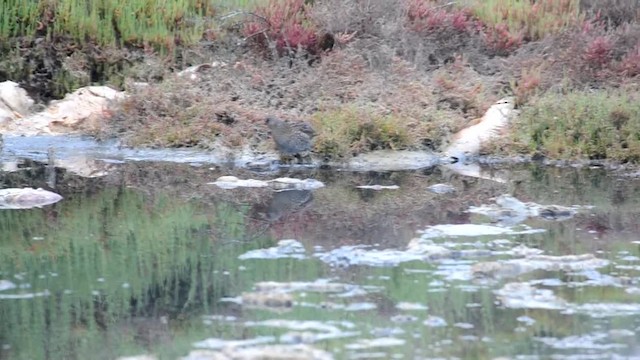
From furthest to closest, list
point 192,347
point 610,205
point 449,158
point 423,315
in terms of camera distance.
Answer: point 449,158 → point 610,205 → point 423,315 → point 192,347

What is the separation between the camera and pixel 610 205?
1220 centimetres

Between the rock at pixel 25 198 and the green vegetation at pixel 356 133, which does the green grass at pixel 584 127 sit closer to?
the green vegetation at pixel 356 133

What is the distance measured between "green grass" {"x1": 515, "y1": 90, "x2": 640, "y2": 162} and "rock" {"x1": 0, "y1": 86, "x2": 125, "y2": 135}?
565cm

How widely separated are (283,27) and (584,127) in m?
4.93

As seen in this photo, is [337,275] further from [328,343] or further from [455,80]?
[455,80]

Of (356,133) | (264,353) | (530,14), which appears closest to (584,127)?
(356,133)

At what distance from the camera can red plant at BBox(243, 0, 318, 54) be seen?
17.3m

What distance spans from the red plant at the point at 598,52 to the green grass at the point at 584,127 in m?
1.23

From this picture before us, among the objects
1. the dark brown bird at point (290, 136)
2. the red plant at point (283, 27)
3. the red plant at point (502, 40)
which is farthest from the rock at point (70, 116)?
the red plant at point (502, 40)

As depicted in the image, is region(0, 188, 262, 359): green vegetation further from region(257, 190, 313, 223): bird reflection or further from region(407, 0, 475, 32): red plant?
region(407, 0, 475, 32): red plant

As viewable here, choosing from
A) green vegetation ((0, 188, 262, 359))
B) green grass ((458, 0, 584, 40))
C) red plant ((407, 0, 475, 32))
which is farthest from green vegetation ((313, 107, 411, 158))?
green grass ((458, 0, 584, 40))

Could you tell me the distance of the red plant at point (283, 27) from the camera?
17328 millimetres

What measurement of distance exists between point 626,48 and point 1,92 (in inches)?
351

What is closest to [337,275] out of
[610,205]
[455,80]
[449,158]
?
[610,205]
